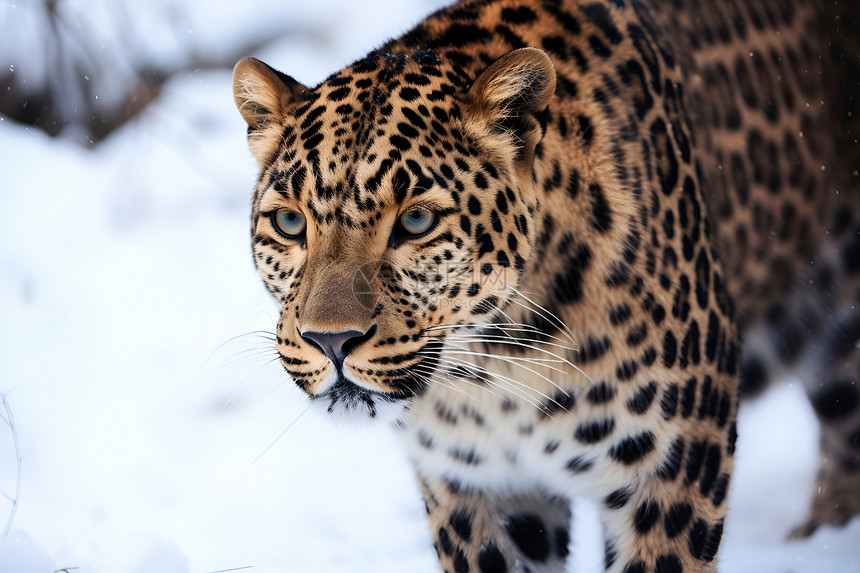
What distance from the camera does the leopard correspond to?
2.01m

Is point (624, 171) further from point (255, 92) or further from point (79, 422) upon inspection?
point (79, 422)

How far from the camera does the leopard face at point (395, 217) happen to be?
196cm

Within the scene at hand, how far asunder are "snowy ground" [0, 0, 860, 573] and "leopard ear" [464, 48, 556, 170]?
3.74 ft

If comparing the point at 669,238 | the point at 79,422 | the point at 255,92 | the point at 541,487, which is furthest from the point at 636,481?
the point at 79,422

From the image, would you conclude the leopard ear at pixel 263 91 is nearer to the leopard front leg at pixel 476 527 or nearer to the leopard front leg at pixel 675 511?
the leopard front leg at pixel 476 527

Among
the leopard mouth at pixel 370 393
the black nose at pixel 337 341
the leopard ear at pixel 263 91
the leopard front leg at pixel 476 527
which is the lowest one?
the leopard front leg at pixel 476 527

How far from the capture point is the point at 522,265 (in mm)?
2191

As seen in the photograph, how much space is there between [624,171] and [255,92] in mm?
1038

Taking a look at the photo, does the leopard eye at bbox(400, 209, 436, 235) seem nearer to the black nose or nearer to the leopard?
the leopard

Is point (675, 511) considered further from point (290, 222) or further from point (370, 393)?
point (290, 222)

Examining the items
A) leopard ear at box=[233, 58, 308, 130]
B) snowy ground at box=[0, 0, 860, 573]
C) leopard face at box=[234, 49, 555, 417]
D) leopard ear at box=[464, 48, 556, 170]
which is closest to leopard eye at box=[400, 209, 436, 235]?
leopard face at box=[234, 49, 555, 417]

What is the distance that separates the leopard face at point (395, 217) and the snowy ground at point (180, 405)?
1.04 m

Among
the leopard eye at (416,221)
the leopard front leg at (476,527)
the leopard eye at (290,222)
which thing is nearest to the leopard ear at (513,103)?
the leopard eye at (416,221)

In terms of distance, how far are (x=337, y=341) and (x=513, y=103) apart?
2.43 feet
